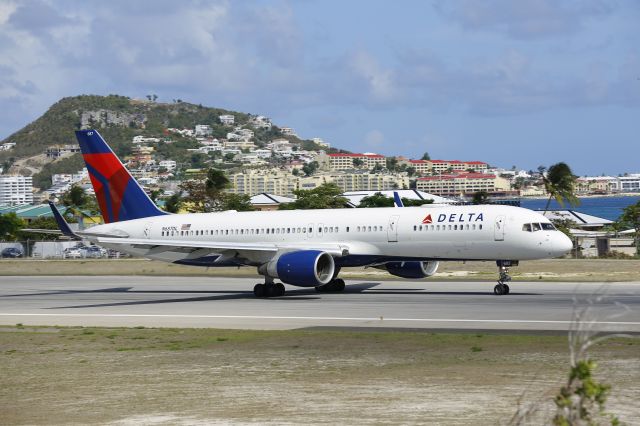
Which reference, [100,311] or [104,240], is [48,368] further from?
[104,240]

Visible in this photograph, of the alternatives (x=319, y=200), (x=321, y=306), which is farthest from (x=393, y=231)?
(x=319, y=200)

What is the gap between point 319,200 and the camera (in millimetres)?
137750

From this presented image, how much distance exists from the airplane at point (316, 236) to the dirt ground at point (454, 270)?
8.05m

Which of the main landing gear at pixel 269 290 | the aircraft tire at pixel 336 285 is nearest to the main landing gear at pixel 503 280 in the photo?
the aircraft tire at pixel 336 285

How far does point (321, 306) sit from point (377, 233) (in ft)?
21.6

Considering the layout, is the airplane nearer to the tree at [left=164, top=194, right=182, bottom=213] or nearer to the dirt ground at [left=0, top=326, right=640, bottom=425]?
the dirt ground at [left=0, top=326, right=640, bottom=425]

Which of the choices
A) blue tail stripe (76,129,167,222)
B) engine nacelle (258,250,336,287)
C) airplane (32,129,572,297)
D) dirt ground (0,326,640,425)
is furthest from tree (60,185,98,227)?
dirt ground (0,326,640,425)

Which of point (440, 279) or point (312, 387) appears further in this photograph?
point (440, 279)

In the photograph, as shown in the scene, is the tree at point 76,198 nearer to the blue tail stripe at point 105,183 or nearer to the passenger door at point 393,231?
the blue tail stripe at point 105,183

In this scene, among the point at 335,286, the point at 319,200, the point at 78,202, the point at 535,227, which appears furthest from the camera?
the point at 78,202

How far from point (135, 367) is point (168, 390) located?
3.46 m

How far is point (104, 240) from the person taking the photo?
152 feet

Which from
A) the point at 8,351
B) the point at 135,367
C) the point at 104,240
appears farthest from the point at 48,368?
the point at 104,240

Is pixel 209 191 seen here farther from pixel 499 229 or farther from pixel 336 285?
pixel 499 229
